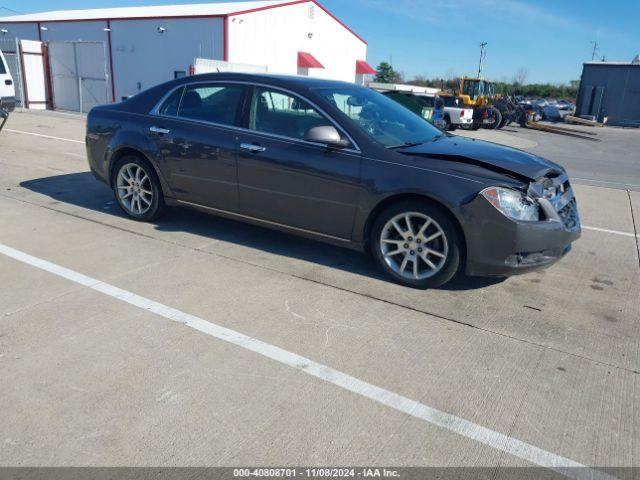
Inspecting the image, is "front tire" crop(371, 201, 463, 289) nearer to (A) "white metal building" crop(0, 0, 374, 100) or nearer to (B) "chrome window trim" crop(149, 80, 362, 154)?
(B) "chrome window trim" crop(149, 80, 362, 154)

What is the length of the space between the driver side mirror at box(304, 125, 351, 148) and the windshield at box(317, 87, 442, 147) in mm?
228

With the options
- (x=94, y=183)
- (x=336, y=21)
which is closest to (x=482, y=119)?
(x=336, y=21)

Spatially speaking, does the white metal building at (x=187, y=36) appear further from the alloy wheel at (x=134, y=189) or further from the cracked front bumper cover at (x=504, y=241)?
the cracked front bumper cover at (x=504, y=241)

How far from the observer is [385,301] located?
4.07 m

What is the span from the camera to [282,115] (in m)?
4.80

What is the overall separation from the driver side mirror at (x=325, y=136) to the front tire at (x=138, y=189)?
83.0 inches

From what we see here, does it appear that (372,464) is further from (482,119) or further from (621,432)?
(482,119)

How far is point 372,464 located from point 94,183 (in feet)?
22.2

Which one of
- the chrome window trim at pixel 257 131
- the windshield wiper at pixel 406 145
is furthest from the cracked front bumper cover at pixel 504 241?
the chrome window trim at pixel 257 131

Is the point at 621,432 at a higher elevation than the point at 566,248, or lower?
lower

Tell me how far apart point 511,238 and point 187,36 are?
70.7 feet

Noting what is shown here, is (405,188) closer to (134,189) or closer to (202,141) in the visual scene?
(202,141)

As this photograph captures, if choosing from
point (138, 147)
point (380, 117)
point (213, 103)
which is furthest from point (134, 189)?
point (380, 117)

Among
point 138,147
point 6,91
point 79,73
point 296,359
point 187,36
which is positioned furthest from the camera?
point 79,73
